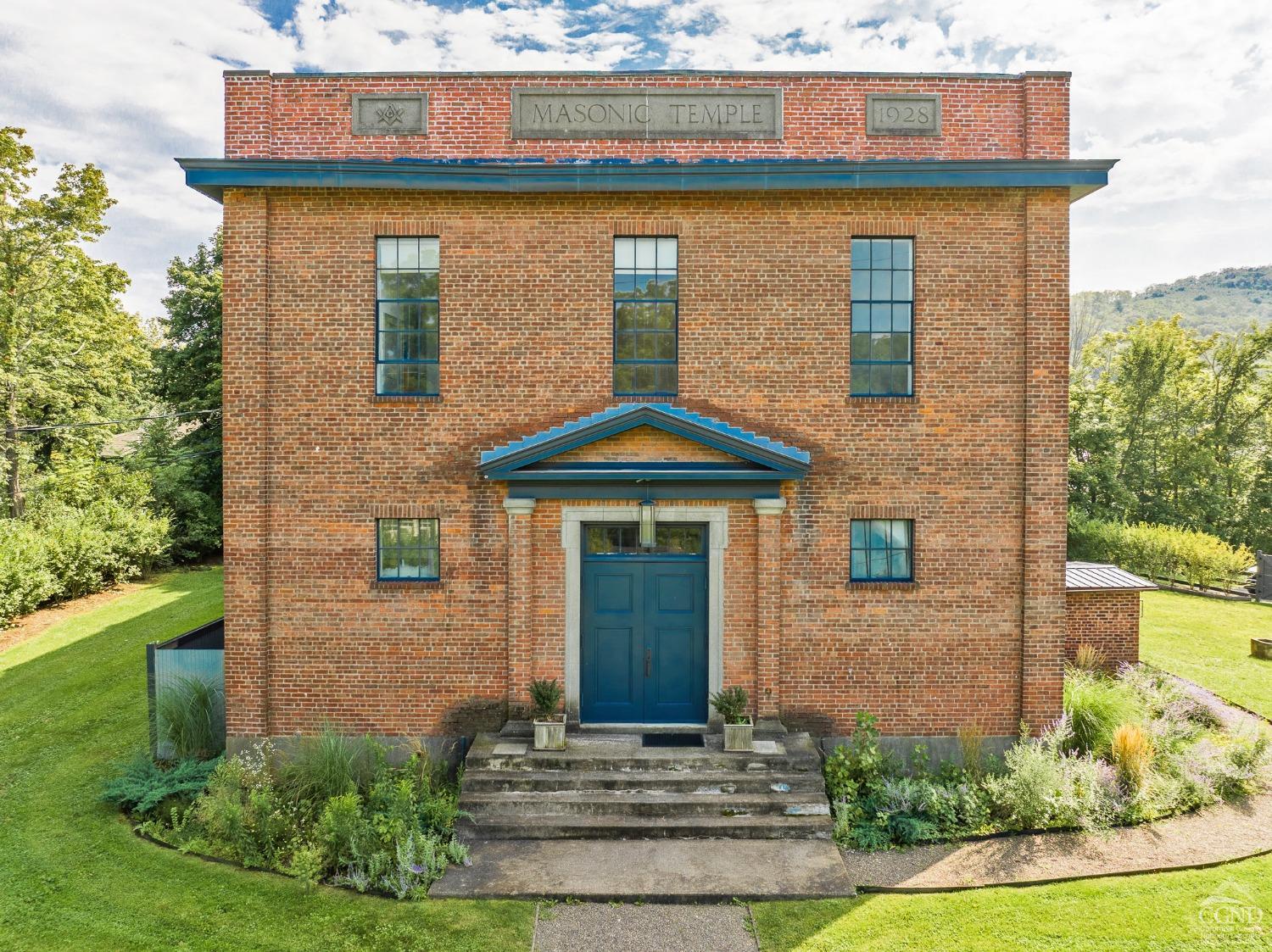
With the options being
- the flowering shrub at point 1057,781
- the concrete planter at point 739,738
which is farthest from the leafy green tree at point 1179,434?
the concrete planter at point 739,738

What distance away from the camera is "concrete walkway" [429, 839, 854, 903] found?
24.0 ft

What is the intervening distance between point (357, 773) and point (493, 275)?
687 centimetres

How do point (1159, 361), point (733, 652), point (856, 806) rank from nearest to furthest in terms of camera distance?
point (856, 806) → point (733, 652) → point (1159, 361)

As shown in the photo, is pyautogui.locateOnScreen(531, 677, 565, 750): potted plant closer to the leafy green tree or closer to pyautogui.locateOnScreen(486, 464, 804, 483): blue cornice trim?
pyautogui.locateOnScreen(486, 464, 804, 483): blue cornice trim

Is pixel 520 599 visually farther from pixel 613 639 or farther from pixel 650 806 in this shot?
pixel 650 806

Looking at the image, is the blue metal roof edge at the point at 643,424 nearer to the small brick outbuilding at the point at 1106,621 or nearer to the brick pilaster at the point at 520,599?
the brick pilaster at the point at 520,599

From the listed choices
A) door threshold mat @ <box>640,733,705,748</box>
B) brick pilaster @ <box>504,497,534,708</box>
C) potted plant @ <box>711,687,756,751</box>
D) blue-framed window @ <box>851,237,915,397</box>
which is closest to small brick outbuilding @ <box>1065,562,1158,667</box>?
blue-framed window @ <box>851,237,915,397</box>

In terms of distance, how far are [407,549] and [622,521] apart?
3073mm

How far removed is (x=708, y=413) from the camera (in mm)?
9891

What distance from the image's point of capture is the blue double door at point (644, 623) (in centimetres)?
991

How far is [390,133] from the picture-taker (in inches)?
394

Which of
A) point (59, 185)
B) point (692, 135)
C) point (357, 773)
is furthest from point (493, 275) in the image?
point (59, 185)

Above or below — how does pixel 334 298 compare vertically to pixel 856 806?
above

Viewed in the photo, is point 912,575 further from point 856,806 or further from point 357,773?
point 357,773
